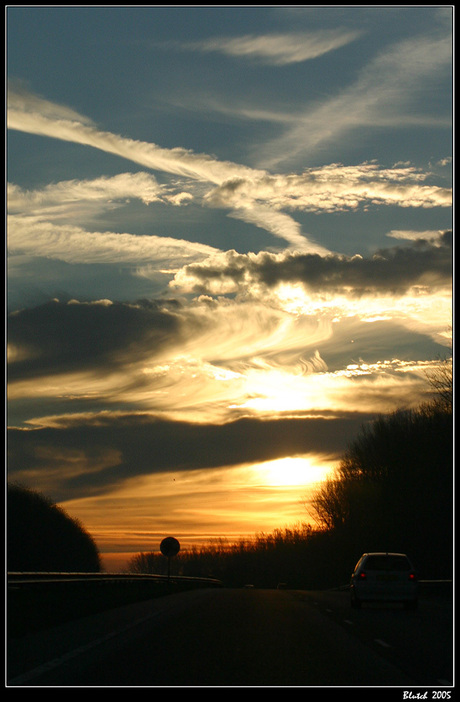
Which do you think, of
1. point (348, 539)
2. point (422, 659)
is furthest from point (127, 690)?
point (348, 539)

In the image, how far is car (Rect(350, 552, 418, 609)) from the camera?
88.8 feet

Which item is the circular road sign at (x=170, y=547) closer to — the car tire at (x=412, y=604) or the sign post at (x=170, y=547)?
the sign post at (x=170, y=547)

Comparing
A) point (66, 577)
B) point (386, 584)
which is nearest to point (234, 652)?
point (386, 584)

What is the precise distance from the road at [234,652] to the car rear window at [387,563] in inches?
214

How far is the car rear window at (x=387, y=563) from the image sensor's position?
91.1 feet

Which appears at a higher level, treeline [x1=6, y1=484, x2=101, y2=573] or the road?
the road

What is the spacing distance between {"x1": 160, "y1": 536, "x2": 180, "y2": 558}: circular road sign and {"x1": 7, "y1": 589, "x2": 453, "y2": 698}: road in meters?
28.4

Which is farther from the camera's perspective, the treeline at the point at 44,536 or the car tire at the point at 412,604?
the treeline at the point at 44,536

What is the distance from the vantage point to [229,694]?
9648 millimetres

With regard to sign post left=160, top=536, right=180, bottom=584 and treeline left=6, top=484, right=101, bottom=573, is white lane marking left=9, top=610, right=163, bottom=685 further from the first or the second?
treeline left=6, top=484, right=101, bottom=573

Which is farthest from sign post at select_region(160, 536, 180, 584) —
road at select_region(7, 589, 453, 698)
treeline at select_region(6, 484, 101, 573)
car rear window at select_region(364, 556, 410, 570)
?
treeline at select_region(6, 484, 101, 573)

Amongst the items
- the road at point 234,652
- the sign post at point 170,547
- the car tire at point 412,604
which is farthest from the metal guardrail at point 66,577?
the car tire at point 412,604

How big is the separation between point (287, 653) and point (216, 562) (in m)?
166

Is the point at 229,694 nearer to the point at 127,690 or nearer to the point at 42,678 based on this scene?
the point at 127,690
